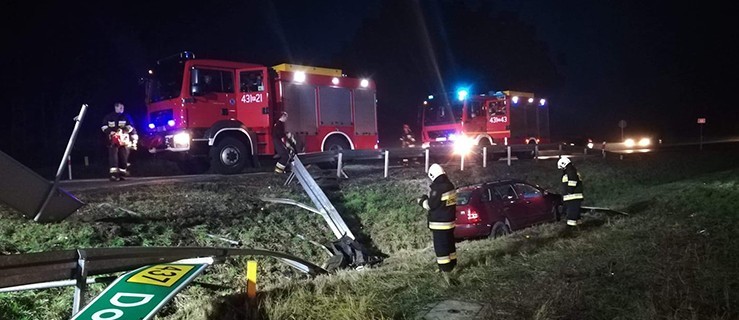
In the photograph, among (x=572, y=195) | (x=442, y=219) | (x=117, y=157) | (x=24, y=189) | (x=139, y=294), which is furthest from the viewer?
(x=117, y=157)

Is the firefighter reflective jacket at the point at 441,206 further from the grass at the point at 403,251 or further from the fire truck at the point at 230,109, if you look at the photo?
the fire truck at the point at 230,109

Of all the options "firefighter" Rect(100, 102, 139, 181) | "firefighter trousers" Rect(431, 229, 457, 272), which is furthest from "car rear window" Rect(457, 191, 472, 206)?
"firefighter" Rect(100, 102, 139, 181)

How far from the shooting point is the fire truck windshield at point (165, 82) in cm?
1289

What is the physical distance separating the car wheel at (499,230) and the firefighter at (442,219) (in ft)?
11.6

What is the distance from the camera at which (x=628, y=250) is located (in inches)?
279

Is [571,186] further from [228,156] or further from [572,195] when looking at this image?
[228,156]

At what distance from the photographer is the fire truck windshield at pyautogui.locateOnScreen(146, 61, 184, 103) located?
12.9m

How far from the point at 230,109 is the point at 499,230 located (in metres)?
6.95

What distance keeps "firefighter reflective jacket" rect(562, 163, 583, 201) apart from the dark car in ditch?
933 mm

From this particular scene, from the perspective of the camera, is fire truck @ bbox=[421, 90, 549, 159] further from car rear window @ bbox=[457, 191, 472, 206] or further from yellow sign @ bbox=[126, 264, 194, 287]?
yellow sign @ bbox=[126, 264, 194, 287]

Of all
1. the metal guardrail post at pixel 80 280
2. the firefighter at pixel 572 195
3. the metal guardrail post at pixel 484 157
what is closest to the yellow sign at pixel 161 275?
the metal guardrail post at pixel 80 280

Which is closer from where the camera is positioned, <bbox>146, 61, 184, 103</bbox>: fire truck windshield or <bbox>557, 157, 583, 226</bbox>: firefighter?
<bbox>557, 157, 583, 226</bbox>: firefighter

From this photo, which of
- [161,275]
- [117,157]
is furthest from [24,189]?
[117,157]

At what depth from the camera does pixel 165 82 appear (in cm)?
1320
